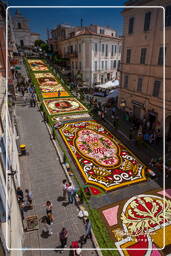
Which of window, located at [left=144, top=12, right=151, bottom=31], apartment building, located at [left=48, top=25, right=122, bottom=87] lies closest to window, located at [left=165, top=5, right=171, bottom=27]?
window, located at [left=144, top=12, right=151, bottom=31]

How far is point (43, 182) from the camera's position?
39.2 ft

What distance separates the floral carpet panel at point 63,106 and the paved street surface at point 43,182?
4.92 m

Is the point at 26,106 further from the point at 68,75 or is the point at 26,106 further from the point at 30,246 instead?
the point at 68,75

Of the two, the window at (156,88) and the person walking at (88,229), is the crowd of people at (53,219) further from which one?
the window at (156,88)

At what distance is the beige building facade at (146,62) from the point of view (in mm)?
17312

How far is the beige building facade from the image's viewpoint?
17.3 m

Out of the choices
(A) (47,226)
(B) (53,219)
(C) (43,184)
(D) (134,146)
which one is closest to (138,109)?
(D) (134,146)

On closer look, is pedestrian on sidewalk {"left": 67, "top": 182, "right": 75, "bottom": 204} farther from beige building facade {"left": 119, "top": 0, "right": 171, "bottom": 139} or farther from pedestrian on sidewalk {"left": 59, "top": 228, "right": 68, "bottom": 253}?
beige building facade {"left": 119, "top": 0, "right": 171, "bottom": 139}

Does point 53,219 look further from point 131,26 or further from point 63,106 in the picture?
point 131,26

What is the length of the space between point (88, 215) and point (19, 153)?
27.6ft

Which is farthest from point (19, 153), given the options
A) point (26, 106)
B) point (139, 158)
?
point (26, 106)

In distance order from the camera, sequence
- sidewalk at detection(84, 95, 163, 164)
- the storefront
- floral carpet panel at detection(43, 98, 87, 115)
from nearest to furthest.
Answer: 1. sidewalk at detection(84, 95, 163, 164)
2. the storefront
3. floral carpet panel at detection(43, 98, 87, 115)

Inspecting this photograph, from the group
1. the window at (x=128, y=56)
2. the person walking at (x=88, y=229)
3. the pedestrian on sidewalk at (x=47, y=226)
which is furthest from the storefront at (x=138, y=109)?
the pedestrian on sidewalk at (x=47, y=226)

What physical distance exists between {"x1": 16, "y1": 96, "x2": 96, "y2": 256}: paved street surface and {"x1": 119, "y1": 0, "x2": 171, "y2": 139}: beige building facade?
12.9 metres
